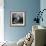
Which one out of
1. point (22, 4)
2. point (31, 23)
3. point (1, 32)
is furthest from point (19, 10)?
point (1, 32)

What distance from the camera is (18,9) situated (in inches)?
224

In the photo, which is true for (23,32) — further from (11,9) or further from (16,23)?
(11,9)

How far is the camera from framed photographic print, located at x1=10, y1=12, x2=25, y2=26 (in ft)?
18.7

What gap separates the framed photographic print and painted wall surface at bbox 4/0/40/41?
0.16m

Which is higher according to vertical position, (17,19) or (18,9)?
Result: (18,9)

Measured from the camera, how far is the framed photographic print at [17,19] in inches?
224

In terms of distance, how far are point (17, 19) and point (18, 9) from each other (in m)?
0.41

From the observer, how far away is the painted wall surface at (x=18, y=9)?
5.66 meters

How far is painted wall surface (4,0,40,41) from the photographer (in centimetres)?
566

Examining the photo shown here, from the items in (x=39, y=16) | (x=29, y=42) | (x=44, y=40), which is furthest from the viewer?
(x=39, y=16)

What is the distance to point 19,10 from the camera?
568 cm

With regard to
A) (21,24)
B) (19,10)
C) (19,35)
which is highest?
(19,10)

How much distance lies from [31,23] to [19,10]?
28.6 inches

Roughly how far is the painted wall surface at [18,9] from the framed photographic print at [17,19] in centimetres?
16
